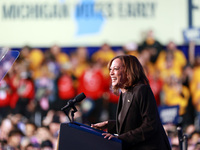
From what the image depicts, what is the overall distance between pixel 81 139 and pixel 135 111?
408 mm

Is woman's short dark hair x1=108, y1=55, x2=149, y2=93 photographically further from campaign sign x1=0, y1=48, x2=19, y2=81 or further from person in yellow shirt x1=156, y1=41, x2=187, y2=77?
person in yellow shirt x1=156, y1=41, x2=187, y2=77

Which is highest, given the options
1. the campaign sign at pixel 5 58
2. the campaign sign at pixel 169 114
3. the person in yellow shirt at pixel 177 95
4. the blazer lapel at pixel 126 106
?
the campaign sign at pixel 5 58

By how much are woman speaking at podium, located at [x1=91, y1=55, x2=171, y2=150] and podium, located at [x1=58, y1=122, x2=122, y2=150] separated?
0.05 m

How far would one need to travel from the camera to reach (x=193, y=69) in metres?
8.89

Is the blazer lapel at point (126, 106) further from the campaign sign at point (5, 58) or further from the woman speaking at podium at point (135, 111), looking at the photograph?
the campaign sign at point (5, 58)

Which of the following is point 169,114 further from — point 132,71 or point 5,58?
point 5,58

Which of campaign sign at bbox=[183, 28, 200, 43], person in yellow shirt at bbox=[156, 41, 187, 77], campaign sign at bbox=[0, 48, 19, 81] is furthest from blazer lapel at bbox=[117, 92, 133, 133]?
campaign sign at bbox=[183, 28, 200, 43]

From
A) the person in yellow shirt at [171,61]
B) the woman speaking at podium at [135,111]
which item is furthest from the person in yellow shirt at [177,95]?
the woman speaking at podium at [135,111]

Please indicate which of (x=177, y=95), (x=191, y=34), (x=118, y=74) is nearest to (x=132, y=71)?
(x=118, y=74)

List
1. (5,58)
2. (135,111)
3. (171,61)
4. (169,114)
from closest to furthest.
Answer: (5,58) → (135,111) → (169,114) → (171,61)

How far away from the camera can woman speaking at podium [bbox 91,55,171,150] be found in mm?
2424

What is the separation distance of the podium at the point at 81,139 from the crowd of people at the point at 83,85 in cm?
607

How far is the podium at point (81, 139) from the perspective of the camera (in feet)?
7.55

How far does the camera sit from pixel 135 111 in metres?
2.49
